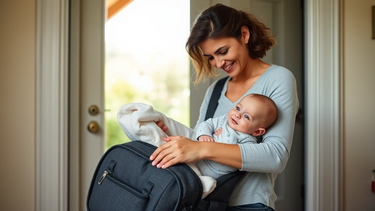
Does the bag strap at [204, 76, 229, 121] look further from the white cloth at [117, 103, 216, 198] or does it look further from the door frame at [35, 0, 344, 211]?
the door frame at [35, 0, 344, 211]

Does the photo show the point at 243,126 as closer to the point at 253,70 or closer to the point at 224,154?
the point at 224,154

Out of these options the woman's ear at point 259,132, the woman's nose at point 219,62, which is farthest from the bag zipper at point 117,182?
the woman's nose at point 219,62

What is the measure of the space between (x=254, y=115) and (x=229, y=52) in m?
0.28

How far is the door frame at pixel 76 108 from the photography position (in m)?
1.80

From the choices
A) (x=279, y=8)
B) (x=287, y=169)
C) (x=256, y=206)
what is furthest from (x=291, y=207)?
(x=256, y=206)

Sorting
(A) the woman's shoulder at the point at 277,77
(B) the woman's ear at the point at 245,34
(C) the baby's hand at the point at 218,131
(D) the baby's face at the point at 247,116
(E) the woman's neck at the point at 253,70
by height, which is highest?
(B) the woman's ear at the point at 245,34

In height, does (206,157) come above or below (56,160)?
above

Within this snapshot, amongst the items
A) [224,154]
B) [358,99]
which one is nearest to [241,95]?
[224,154]

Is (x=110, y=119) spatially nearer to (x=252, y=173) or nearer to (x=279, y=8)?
(x=279, y=8)

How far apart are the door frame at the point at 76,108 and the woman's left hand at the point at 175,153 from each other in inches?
42.8

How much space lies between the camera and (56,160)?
6.00ft

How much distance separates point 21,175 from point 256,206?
4.30 ft

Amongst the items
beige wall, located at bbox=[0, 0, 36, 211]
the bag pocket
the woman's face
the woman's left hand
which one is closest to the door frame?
beige wall, located at bbox=[0, 0, 36, 211]

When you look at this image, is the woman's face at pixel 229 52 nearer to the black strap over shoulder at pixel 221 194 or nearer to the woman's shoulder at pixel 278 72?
the woman's shoulder at pixel 278 72
